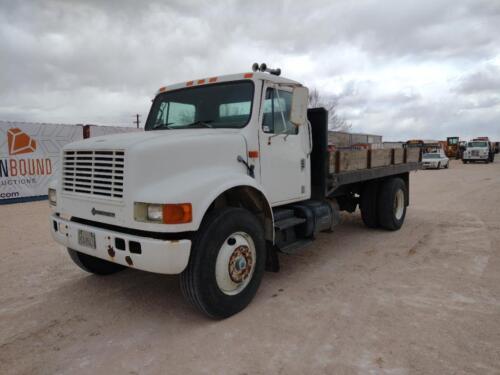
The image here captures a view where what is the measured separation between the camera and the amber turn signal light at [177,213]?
115 inches

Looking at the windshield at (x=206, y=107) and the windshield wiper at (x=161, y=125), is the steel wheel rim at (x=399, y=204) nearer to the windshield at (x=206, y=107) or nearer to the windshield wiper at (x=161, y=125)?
the windshield at (x=206, y=107)

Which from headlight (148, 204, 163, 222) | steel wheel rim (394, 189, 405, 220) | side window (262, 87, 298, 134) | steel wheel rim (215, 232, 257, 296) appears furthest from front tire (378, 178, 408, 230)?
headlight (148, 204, 163, 222)

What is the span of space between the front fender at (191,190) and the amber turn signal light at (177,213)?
0.11 feet

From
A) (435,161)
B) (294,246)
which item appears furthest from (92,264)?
(435,161)

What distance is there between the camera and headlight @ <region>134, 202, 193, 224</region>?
2.92 meters

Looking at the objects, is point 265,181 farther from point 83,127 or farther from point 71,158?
point 83,127

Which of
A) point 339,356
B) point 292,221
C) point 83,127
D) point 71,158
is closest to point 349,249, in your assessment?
point 292,221

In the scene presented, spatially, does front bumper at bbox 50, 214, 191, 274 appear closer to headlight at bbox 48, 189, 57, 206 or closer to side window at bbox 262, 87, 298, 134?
headlight at bbox 48, 189, 57, 206

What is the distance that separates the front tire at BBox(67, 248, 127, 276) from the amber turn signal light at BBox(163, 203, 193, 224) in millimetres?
1973

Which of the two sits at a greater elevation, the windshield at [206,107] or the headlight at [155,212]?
the windshield at [206,107]

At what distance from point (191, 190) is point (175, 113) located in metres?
1.74

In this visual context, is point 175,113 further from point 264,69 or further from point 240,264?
point 240,264

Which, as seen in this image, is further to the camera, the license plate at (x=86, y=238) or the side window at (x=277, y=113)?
the side window at (x=277, y=113)

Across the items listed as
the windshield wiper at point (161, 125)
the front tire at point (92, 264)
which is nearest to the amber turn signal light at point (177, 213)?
the windshield wiper at point (161, 125)
